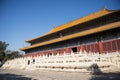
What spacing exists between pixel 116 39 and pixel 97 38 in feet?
8.65

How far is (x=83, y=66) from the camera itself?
40.6 ft

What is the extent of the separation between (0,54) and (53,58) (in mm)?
25976

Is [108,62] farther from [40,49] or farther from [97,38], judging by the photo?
[40,49]

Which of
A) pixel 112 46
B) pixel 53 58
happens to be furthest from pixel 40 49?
pixel 112 46

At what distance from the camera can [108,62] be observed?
1172cm

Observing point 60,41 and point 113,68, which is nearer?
point 113,68

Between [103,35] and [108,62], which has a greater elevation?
[103,35]

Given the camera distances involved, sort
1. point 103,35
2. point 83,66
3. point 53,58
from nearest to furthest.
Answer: point 83,66 < point 53,58 < point 103,35

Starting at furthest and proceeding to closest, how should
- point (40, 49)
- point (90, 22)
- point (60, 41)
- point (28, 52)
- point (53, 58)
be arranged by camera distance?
point (28, 52) → point (40, 49) → point (60, 41) → point (90, 22) → point (53, 58)

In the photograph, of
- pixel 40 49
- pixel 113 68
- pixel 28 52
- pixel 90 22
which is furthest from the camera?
pixel 28 52

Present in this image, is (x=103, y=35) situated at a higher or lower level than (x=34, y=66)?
higher

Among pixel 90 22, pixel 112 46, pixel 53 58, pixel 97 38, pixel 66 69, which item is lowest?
pixel 66 69

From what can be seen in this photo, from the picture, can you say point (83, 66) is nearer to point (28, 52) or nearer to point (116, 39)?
point (116, 39)

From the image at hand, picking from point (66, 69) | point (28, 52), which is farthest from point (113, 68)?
point (28, 52)
